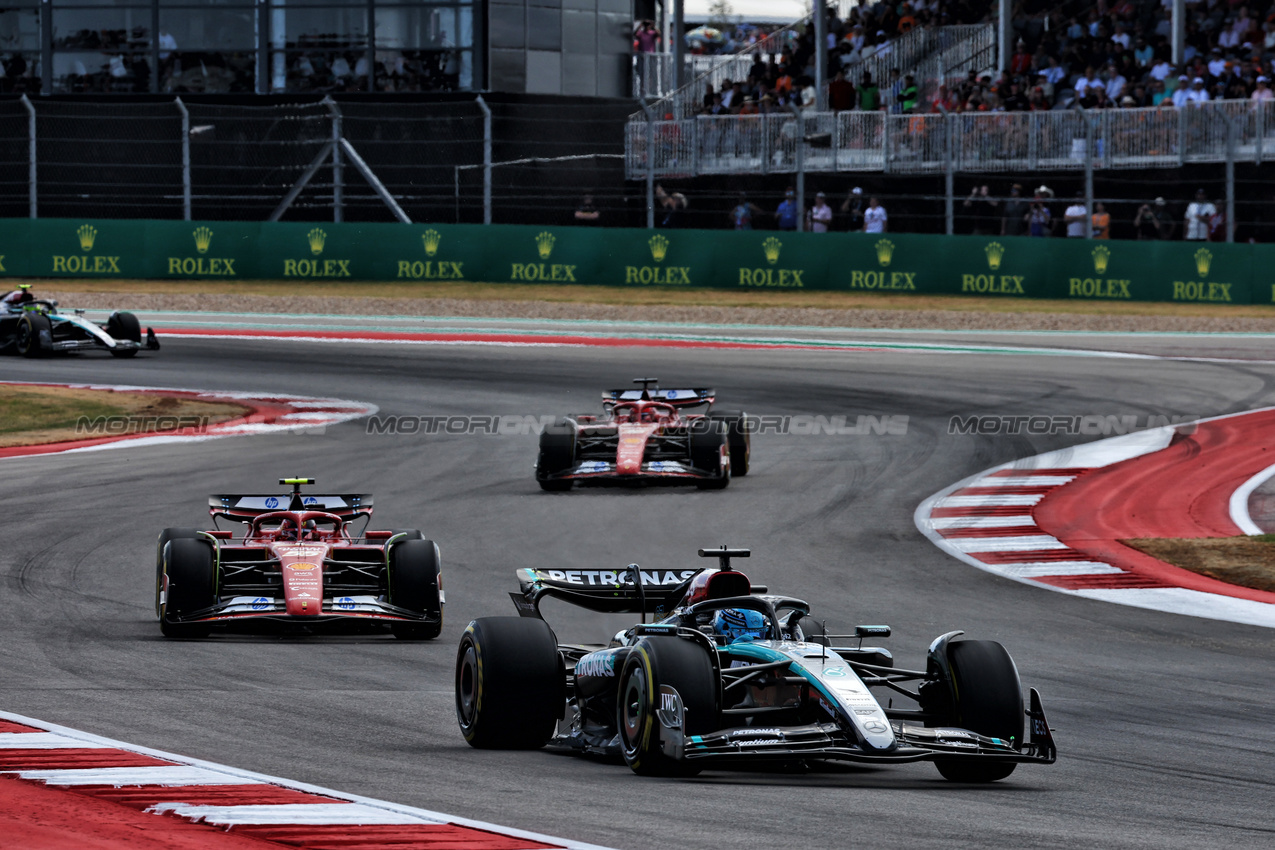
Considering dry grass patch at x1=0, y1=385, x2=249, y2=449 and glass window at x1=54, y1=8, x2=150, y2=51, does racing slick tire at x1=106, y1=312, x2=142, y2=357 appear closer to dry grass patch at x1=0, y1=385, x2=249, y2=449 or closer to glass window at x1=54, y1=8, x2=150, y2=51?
dry grass patch at x1=0, y1=385, x2=249, y2=449

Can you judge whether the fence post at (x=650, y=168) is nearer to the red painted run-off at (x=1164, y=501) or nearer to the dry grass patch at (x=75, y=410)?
the dry grass patch at (x=75, y=410)

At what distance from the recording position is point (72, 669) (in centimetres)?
977

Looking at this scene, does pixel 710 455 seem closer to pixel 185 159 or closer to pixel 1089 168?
pixel 1089 168

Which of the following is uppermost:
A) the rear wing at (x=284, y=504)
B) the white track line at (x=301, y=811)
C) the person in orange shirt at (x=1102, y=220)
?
the person in orange shirt at (x=1102, y=220)

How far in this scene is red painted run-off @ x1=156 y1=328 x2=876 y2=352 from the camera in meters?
29.6

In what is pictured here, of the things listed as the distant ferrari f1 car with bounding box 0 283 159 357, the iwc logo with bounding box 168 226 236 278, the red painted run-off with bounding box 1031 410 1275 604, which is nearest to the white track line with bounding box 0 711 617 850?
the red painted run-off with bounding box 1031 410 1275 604

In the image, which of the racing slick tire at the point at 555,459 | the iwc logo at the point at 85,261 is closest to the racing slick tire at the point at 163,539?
the racing slick tire at the point at 555,459

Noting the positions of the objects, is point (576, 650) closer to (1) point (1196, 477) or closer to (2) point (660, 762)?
(2) point (660, 762)

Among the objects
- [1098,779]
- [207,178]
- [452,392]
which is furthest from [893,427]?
[207,178]

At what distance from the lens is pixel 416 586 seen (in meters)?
11.3

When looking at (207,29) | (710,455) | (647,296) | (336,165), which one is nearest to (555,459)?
(710,455)

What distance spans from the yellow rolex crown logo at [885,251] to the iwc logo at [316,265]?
1048 centimetres

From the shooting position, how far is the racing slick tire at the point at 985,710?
295 inches

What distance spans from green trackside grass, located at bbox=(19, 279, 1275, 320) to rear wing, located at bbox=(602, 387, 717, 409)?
15.2 metres
